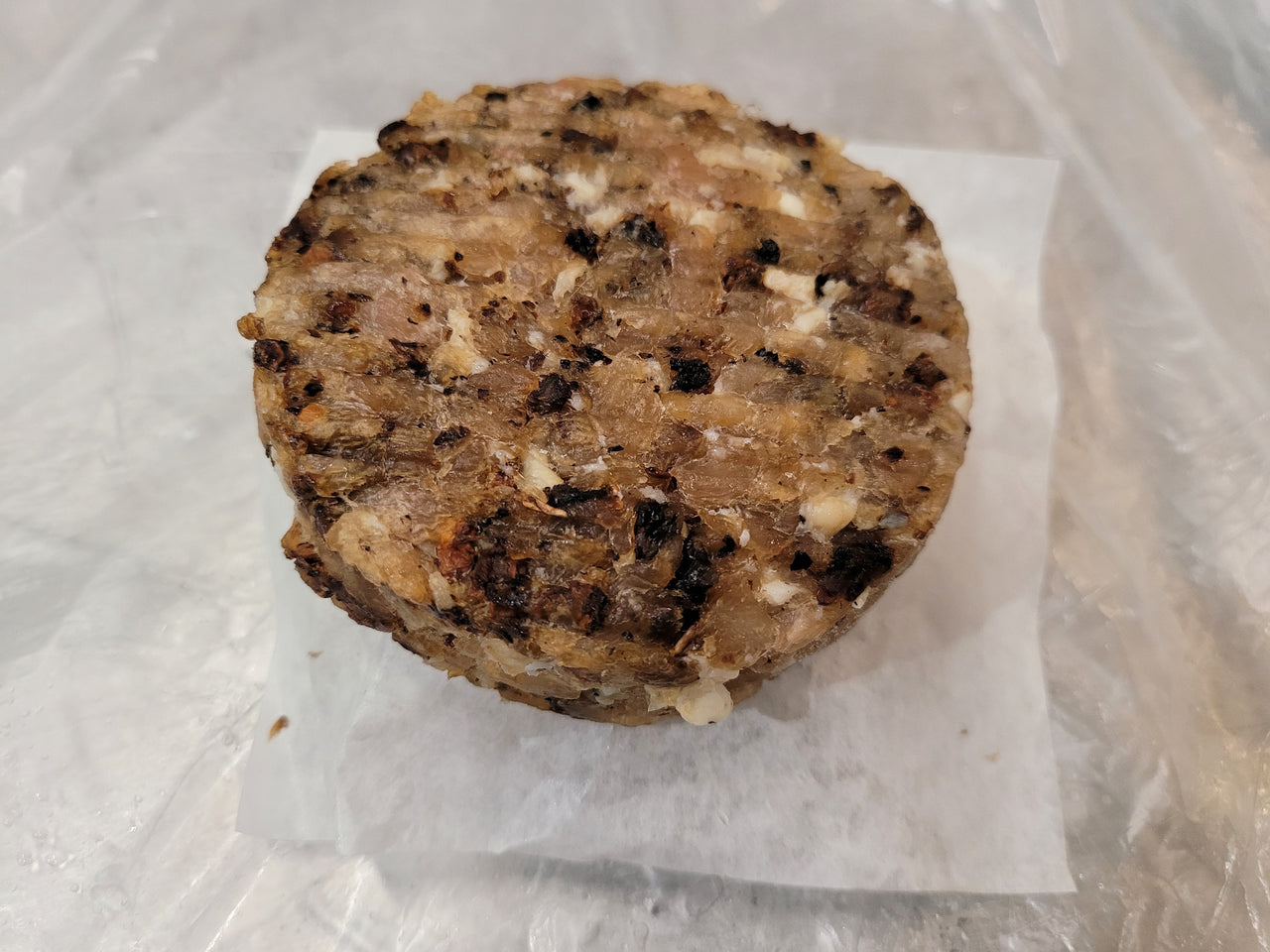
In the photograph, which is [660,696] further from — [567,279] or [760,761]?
[567,279]

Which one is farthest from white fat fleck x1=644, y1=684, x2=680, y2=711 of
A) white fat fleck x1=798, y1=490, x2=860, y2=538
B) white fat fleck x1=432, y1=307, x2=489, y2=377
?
white fat fleck x1=432, y1=307, x2=489, y2=377

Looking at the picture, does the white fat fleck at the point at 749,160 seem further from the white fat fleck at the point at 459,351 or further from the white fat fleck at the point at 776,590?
the white fat fleck at the point at 776,590

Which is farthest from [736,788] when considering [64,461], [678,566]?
[64,461]

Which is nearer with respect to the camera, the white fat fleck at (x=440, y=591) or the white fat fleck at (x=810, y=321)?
the white fat fleck at (x=440, y=591)

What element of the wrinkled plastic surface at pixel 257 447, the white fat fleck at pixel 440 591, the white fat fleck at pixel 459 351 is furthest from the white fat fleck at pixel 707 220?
the wrinkled plastic surface at pixel 257 447

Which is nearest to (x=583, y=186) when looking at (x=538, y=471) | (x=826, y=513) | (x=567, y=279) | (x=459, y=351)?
(x=567, y=279)

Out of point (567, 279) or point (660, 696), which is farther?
point (567, 279)
